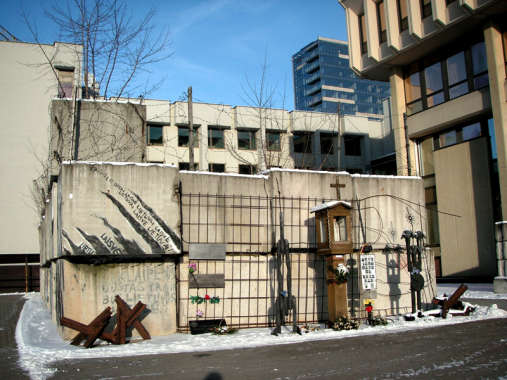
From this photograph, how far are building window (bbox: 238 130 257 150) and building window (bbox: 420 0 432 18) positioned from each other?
1821cm

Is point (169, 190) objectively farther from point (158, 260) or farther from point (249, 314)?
point (249, 314)

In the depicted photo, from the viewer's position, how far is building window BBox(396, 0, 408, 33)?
1126 inches

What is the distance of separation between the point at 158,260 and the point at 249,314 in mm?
2677

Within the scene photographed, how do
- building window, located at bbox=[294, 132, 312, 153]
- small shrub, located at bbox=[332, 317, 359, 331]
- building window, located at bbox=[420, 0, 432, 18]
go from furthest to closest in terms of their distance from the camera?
building window, located at bbox=[294, 132, 312, 153]
building window, located at bbox=[420, 0, 432, 18]
small shrub, located at bbox=[332, 317, 359, 331]

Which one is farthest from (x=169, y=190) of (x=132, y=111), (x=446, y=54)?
(x=446, y=54)

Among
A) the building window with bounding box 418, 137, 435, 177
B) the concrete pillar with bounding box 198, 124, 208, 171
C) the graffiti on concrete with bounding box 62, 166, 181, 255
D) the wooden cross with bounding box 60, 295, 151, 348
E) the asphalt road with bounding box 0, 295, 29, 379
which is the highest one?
the concrete pillar with bounding box 198, 124, 208, 171

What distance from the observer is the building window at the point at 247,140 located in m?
41.7

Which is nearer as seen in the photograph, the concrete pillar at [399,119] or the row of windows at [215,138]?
the concrete pillar at [399,119]

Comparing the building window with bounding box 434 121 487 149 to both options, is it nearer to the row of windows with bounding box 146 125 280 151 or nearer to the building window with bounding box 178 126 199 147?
the row of windows with bounding box 146 125 280 151

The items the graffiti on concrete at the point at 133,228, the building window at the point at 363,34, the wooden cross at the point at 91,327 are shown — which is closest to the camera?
the wooden cross at the point at 91,327

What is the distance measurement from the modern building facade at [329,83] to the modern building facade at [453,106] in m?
116

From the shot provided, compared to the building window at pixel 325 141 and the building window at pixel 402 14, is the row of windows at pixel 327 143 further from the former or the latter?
the building window at pixel 402 14

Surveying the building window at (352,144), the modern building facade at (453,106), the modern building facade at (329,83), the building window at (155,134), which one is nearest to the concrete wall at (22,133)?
the building window at (155,134)

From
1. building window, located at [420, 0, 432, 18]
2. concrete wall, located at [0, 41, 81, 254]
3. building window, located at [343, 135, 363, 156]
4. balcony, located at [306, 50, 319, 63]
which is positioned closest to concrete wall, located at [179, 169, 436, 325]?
building window, located at [420, 0, 432, 18]
